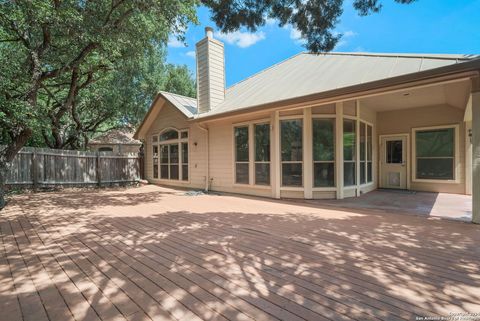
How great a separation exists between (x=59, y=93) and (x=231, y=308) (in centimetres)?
1647

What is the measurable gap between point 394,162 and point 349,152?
116 inches

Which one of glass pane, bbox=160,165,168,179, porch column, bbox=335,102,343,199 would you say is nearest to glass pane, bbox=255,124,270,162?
porch column, bbox=335,102,343,199

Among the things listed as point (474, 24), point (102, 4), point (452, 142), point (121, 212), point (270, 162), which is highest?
point (102, 4)

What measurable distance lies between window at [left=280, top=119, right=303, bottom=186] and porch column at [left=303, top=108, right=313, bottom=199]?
0.44 ft

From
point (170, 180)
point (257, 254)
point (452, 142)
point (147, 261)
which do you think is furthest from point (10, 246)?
point (452, 142)

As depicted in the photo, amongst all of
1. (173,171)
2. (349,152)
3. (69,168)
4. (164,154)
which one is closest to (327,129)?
(349,152)

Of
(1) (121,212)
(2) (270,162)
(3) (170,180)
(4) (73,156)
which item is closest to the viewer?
(1) (121,212)

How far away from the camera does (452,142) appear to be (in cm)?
804

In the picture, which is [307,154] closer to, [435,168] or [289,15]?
[289,15]

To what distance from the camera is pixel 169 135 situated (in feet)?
38.6

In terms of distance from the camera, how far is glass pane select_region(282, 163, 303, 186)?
24.3ft

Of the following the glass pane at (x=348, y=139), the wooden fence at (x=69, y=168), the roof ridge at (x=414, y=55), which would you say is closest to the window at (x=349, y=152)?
the glass pane at (x=348, y=139)

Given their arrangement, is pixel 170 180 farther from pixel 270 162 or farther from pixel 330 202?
pixel 330 202

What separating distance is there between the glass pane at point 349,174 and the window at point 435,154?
2.88m
